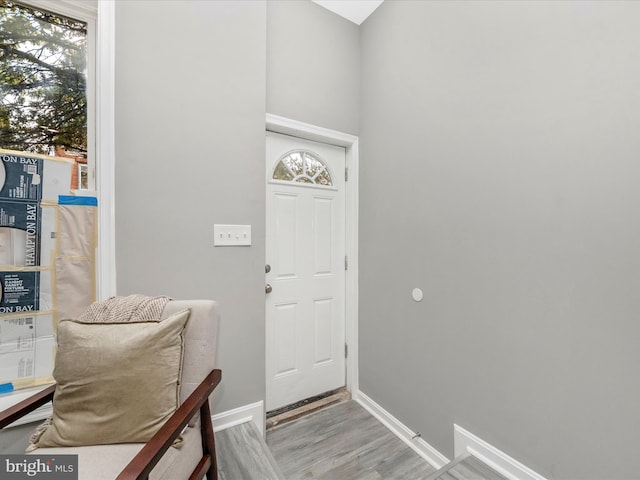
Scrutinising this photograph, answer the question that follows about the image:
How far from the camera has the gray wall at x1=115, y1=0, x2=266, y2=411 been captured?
1.47 meters

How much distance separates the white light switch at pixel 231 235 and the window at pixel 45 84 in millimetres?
675

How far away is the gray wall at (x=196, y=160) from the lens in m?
1.47

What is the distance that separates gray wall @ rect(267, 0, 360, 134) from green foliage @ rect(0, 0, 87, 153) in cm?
104

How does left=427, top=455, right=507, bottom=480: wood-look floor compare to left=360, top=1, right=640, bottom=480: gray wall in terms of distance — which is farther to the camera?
left=427, top=455, right=507, bottom=480: wood-look floor

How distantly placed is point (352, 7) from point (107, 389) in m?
2.75

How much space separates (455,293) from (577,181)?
29.3 inches

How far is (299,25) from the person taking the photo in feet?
6.70

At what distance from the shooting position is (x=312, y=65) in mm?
2100

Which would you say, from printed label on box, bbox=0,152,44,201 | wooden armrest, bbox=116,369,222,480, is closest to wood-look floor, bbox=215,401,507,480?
wooden armrest, bbox=116,369,222,480

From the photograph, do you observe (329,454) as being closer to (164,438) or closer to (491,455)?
(491,455)

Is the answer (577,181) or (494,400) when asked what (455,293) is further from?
(577,181)

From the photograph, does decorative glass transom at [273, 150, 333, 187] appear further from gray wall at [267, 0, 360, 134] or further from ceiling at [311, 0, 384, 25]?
ceiling at [311, 0, 384, 25]

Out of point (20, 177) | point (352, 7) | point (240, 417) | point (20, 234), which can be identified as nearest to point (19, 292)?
point (20, 234)

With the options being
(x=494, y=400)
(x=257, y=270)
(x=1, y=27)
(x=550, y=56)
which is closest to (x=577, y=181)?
(x=550, y=56)
